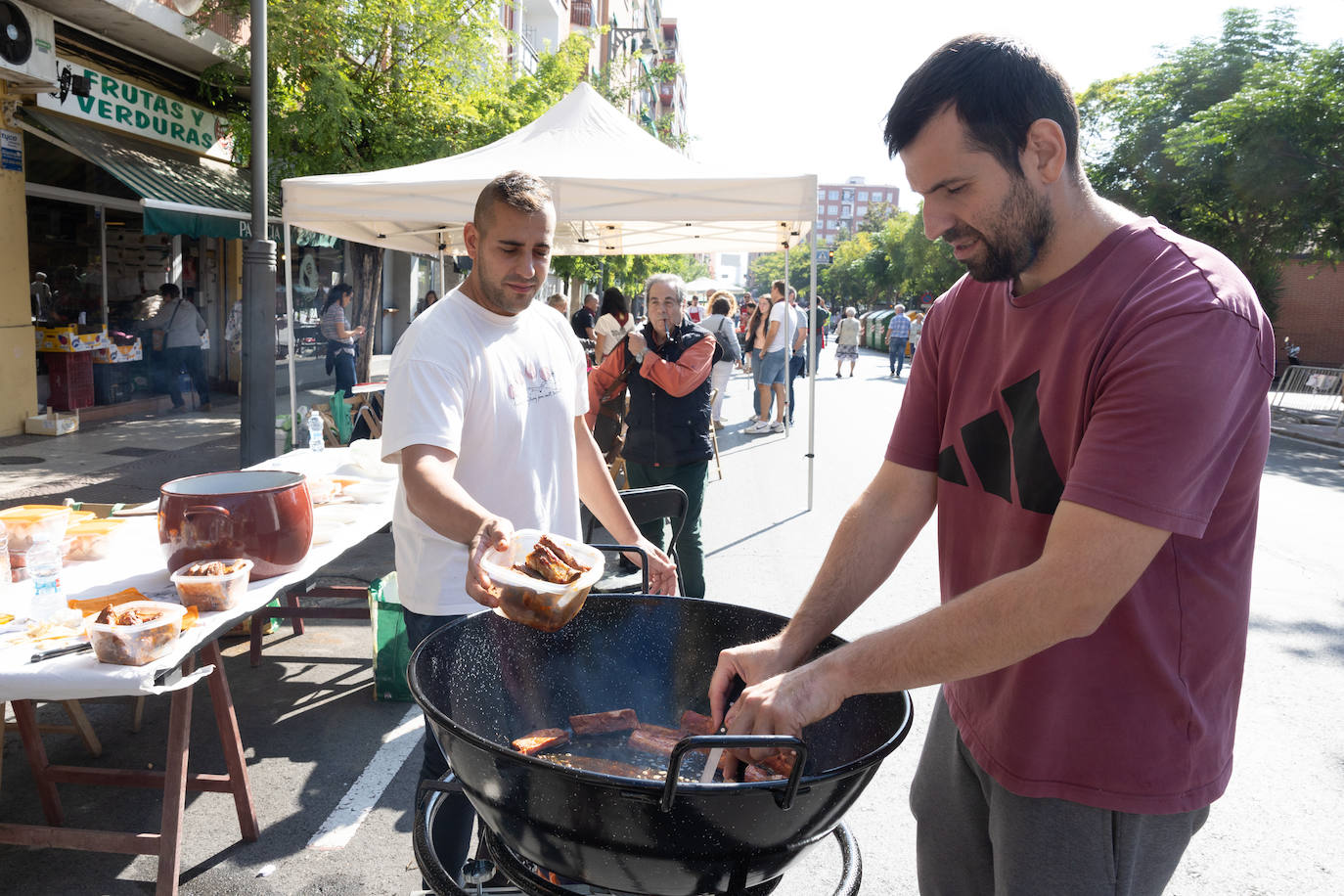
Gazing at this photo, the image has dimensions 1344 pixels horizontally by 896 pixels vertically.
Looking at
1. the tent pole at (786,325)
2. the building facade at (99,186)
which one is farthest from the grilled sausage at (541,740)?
the building facade at (99,186)

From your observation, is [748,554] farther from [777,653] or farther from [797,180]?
[777,653]

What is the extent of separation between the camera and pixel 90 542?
3.22 meters

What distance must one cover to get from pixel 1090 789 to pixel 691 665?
2.82ft

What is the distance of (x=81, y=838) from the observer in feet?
8.87

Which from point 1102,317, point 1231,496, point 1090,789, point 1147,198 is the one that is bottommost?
point 1090,789

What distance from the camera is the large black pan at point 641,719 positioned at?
1264 mm

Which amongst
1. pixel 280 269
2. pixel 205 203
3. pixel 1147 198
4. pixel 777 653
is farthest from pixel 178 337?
pixel 1147 198

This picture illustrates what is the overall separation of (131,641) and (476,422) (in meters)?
1.02

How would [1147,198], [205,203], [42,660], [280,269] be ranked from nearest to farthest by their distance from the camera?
[42,660], [205,203], [280,269], [1147,198]

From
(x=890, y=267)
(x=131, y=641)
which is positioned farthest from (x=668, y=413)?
(x=890, y=267)

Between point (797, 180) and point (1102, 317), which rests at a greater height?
point (797, 180)

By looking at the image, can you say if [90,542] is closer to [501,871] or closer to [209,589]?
[209,589]

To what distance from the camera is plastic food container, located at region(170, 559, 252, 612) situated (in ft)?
8.69

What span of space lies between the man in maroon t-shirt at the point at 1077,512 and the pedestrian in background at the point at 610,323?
855 cm
